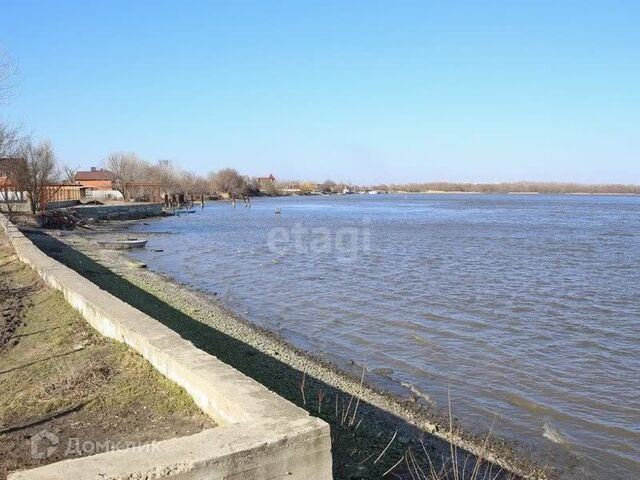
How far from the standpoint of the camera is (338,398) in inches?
314

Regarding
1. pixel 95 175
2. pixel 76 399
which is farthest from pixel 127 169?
pixel 76 399

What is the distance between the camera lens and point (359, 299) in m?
16.4

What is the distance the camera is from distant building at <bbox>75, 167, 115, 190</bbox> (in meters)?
97.7

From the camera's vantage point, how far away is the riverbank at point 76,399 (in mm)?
4918

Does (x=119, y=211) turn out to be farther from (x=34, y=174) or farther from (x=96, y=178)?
(x=96, y=178)

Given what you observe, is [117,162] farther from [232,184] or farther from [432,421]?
[432,421]

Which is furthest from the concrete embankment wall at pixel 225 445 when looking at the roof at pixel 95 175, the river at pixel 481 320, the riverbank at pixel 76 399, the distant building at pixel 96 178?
the roof at pixel 95 175

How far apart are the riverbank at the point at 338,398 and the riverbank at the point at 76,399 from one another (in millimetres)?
1781

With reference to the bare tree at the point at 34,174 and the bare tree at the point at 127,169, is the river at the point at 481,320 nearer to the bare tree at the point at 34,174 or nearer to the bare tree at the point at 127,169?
the bare tree at the point at 34,174

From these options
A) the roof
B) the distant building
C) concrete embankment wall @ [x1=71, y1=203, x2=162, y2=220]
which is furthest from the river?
the roof

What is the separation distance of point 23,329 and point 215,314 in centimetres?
491

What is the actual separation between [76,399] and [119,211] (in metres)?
50.3

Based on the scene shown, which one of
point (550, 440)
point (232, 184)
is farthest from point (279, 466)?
point (232, 184)

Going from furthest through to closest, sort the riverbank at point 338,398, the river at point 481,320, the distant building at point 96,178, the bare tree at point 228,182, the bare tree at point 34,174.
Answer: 1. the bare tree at point 228,182
2. the distant building at point 96,178
3. the bare tree at point 34,174
4. the river at point 481,320
5. the riverbank at point 338,398
